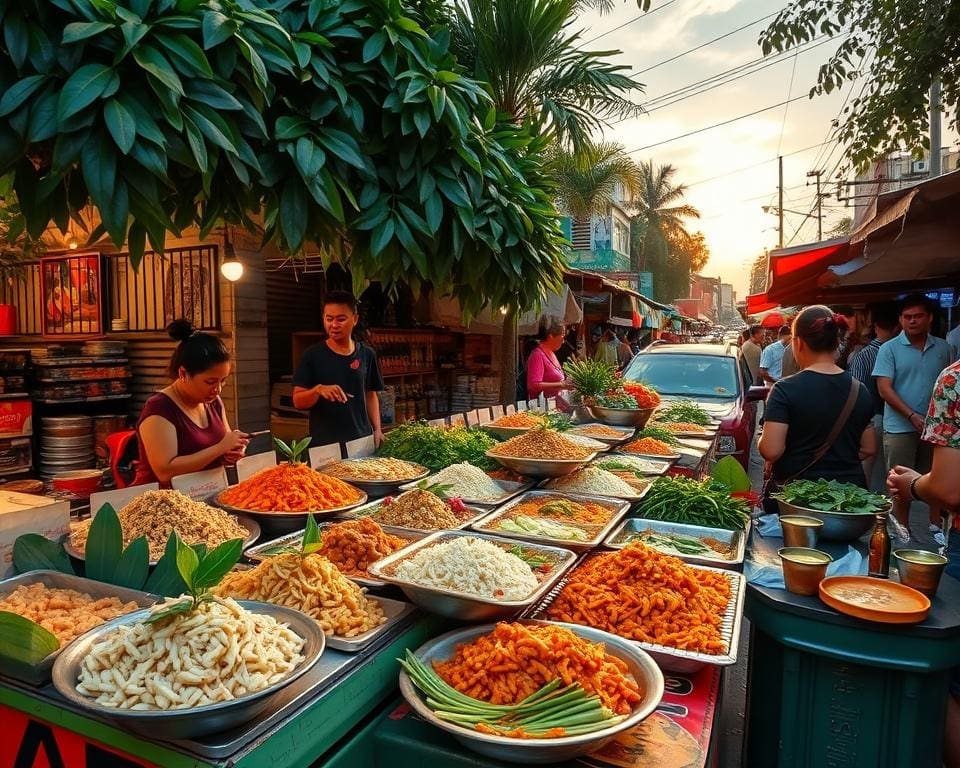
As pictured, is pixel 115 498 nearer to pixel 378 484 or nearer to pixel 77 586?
pixel 77 586

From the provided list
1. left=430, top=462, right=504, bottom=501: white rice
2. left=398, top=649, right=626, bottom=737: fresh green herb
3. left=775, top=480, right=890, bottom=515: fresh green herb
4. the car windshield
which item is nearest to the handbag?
left=775, top=480, right=890, bottom=515: fresh green herb

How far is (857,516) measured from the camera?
9.02 feet

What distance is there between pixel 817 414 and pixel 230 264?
5699 mm

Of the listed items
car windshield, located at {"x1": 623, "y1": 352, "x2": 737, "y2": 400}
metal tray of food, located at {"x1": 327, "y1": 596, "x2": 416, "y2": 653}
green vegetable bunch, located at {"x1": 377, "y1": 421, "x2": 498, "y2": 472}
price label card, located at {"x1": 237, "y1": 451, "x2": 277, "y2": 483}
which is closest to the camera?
metal tray of food, located at {"x1": 327, "y1": 596, "x2": 416, "y2": 653}

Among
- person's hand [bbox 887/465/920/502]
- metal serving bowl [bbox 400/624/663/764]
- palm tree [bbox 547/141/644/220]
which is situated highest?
palm tree [bbox 547/141/644/220]

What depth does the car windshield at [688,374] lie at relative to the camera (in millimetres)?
7926

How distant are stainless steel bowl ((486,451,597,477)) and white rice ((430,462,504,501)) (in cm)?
14

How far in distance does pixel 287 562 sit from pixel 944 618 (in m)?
2.17

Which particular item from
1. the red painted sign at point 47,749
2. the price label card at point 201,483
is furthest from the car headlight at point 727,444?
the red painted sign at point 47,749

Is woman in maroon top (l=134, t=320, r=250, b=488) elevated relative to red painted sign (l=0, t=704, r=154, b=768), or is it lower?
elevated

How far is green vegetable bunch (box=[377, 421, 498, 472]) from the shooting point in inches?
151

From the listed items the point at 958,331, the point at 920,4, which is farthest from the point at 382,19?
the point at 958,331

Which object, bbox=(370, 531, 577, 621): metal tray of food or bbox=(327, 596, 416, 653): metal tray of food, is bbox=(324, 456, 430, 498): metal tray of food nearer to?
bbox=(370, 531, 577, 621): metal tray of food

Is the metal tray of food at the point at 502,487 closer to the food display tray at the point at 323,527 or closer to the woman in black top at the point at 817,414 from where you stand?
the food display tray at the point at 323,527
